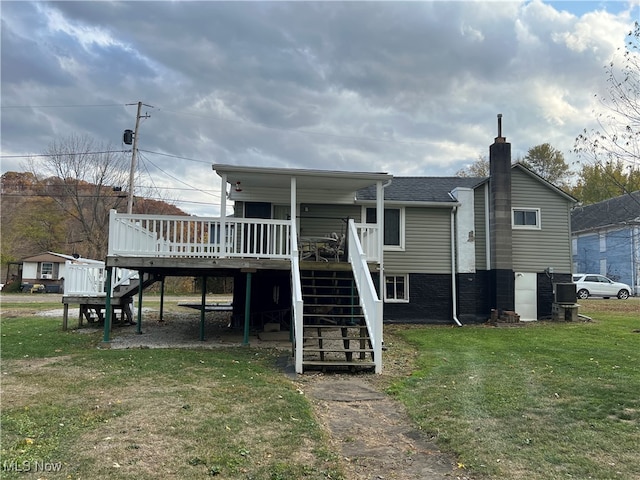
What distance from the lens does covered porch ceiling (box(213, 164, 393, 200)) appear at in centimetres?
1037

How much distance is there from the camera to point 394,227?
15094mm

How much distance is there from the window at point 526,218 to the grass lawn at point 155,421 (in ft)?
36.0

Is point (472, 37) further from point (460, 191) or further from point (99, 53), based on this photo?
point (99, 53)

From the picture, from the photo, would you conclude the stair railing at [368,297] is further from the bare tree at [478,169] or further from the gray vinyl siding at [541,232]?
the bare tree at [478,169]

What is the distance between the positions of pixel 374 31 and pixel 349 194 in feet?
15.1

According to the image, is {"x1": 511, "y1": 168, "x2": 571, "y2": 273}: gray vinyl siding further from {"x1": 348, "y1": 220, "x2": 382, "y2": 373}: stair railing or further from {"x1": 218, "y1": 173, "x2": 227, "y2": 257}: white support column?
{"x1": 218, "y1": 173, "x2": 227, "y2": 257}: white support column

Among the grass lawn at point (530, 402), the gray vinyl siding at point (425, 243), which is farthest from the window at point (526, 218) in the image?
the grass lawn at point (530, 402)

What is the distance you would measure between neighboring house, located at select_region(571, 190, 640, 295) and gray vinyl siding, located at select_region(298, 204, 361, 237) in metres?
21.5

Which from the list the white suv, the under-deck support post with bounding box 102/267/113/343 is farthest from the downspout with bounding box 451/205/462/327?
the white suv

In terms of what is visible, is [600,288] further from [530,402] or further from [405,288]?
[530,402]

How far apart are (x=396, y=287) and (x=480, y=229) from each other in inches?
138

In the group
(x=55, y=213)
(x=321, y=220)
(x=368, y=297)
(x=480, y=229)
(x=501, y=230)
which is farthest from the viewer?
(x=55, y=213)

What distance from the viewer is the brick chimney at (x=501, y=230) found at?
14617mm

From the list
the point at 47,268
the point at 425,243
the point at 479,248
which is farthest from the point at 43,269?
the point at 479,248
